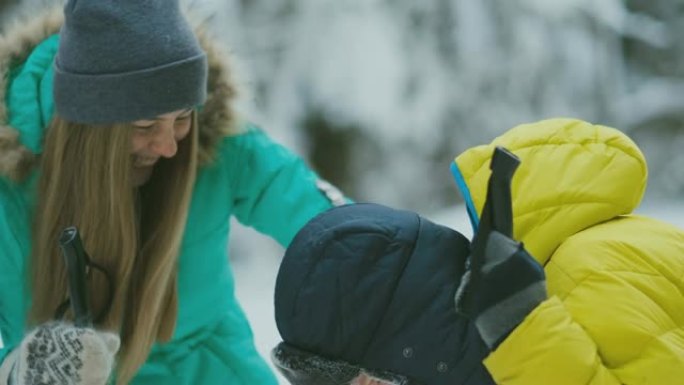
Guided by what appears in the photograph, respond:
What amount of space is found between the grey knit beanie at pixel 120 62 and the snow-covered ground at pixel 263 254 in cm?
257

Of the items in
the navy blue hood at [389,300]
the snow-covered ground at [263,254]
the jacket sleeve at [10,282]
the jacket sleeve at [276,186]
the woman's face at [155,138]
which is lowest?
the snow-covered ground at [263,254]

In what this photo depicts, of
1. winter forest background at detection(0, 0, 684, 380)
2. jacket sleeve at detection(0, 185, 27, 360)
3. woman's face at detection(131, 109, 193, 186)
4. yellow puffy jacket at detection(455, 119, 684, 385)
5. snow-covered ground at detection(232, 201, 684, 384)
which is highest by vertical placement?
yellow puffy jacket at detection(455, 119, 684, 385)

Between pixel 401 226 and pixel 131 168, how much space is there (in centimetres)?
79

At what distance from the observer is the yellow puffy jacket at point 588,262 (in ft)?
4.11

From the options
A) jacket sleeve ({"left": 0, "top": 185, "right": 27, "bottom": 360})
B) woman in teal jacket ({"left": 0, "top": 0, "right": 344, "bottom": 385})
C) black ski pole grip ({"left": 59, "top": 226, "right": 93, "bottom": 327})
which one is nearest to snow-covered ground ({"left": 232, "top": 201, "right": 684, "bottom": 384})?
woman in teal jacket ({"left": 0, "top": 0, "right": 344, "bottom": 385})

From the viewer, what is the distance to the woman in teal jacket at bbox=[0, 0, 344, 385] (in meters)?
1.94

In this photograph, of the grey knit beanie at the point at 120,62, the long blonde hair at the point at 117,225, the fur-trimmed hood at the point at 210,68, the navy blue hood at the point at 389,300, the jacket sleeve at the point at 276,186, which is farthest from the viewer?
the jacket sleeve at the point at 276,186

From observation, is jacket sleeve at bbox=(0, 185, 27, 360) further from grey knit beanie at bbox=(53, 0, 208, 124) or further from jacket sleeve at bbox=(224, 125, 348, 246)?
jacket sleeve at bbox=(224, 125, 348, 246)

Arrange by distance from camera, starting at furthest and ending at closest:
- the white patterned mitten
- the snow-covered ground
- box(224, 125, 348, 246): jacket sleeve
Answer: the snow-covered ground < box(224, 125, 348, 246): jacket sleeve < the white patterned mitten

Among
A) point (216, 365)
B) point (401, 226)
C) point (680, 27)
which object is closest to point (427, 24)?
point (680, 27)

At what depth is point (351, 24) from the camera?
5.73 metres

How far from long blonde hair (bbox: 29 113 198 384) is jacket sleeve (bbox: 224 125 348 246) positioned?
0.55 feet

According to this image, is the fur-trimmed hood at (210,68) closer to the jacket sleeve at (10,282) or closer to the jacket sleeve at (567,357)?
the jacket sleeve at (10,282)

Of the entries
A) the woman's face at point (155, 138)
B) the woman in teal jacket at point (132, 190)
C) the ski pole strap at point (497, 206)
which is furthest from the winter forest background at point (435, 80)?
the ski pole strap at point (497, 206)
